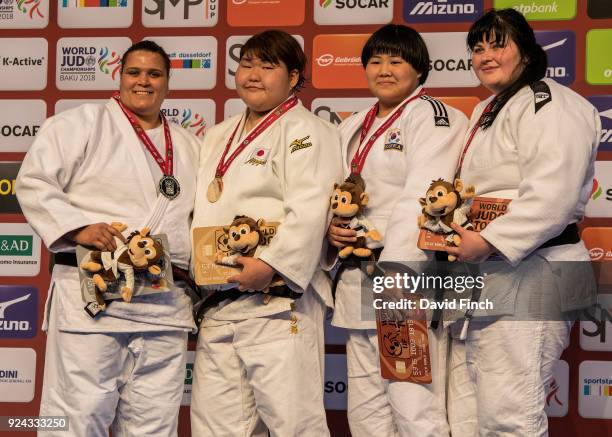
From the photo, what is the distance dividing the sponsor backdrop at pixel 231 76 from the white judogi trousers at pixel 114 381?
96 centimetres

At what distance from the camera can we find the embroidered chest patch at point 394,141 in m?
3.24

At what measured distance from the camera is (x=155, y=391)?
326 centimetres

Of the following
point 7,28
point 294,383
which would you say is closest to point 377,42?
point 294,383

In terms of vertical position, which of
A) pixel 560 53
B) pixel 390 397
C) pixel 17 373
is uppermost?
pixel 560 53

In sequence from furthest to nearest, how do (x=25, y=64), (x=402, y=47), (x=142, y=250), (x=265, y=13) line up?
(x=25, y=64) < (x=265, y=13) < (x=402, y=47) < (x=142, y=250)

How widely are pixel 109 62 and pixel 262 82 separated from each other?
1.29 m

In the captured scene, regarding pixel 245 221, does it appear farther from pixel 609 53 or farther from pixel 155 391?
pixel 609 53

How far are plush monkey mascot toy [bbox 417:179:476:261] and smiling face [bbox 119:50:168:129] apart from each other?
4.01 ft

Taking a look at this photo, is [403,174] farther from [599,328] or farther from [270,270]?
[599,328]

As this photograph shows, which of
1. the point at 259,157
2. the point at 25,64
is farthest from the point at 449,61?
the point at 25,64

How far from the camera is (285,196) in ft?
10.6

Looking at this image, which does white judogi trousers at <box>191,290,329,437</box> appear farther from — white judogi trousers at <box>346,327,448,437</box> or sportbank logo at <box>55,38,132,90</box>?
sportbank logo at <box>55,38,132,90</box>

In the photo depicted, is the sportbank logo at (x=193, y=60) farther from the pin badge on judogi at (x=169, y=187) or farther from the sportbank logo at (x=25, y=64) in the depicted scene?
the pin badge on judogi at (x=169, y=187)

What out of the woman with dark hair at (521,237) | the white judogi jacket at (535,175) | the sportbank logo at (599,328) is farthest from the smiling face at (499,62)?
the sportbank logo at (599,328)
